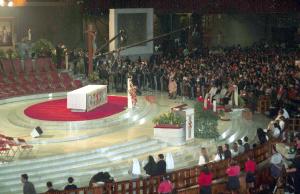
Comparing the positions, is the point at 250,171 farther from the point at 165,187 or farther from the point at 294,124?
the point at 294,124

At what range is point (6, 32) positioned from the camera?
3922 cm

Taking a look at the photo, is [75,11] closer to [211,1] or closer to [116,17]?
[116,17]

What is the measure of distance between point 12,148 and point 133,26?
1906 cm

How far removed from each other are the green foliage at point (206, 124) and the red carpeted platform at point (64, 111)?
4.01m

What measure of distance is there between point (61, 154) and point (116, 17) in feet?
61.3

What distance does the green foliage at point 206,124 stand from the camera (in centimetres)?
2358

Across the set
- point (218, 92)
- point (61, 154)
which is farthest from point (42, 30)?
point (61, 154)

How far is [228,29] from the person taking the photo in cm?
4856

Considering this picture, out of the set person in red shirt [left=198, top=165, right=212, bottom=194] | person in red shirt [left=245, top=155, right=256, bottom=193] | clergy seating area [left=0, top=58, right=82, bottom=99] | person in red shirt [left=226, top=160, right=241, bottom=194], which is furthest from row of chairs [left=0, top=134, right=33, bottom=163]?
clergy seating area [left=0, top=58, right=82, bottom=99]

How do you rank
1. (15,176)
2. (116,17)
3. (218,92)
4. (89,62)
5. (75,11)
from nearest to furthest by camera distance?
(15,176), (218,92), (89,62), (116,17), (75,11)

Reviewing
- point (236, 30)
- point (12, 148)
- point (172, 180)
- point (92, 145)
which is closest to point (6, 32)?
point (236, 30)

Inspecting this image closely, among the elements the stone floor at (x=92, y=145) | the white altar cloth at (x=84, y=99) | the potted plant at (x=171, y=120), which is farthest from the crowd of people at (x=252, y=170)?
the white altar cloth at (x=84, y=99)

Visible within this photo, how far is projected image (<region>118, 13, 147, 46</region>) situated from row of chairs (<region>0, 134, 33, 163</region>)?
1747 centimetres

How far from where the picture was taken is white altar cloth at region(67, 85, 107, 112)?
25.8 m
